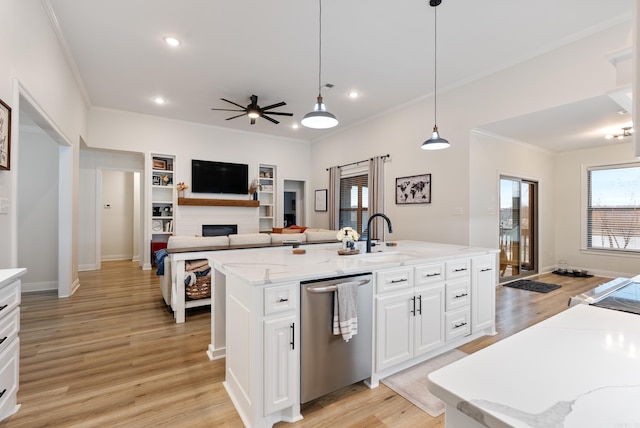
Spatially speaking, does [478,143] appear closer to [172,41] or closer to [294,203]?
[172,41]

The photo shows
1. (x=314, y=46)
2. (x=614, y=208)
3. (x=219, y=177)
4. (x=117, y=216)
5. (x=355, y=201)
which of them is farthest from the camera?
(x=117, y=216)

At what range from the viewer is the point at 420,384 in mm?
2176

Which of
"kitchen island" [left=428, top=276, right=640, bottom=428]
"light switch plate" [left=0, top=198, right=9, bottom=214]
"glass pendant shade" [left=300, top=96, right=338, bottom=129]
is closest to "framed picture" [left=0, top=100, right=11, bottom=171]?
"light switch plate" [left=0, top=198, right=9, bottom=214]

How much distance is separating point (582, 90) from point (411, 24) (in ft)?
7.00

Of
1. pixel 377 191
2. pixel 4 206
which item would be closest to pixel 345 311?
pixel 4 206

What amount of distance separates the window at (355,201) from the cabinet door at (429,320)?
397cm

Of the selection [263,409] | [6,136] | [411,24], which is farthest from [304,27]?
[263,409]

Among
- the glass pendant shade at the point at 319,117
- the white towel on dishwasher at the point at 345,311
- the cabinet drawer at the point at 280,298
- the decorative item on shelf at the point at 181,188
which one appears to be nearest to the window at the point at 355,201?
the decorative item on shelf at the point at 181,188

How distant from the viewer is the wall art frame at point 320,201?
774cm

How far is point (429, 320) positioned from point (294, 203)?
658 centimetres

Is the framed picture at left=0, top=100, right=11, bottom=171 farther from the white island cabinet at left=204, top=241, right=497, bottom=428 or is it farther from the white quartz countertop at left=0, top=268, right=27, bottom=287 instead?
the white island cabinet at left=204, top=241, right=497, bottom=428

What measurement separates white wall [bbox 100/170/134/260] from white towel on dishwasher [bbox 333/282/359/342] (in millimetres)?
7677

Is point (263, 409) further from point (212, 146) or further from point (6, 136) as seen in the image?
point (212, 146)

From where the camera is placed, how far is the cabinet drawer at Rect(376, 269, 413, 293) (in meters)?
2.14
